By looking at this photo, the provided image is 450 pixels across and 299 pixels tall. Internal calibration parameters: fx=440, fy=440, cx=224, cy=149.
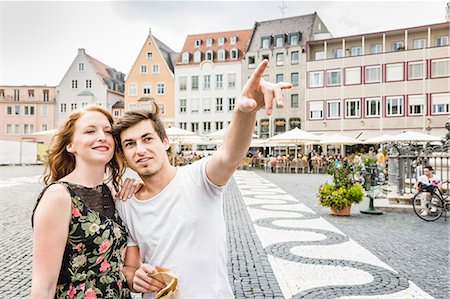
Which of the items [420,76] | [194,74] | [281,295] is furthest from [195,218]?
[194,74]

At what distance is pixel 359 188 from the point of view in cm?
1012

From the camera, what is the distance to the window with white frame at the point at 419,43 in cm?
3844

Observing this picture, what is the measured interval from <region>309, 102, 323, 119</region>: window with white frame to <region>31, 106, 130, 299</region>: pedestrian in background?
4117cm

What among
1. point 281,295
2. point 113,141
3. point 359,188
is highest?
point 113,141

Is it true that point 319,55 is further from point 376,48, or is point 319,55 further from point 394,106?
point 394,106

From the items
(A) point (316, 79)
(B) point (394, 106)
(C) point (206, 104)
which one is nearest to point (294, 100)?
(A) point (316, 79)

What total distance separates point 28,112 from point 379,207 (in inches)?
2231

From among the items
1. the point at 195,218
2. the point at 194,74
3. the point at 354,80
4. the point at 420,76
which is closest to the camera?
the point at 195,218

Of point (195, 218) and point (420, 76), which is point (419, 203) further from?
point (420, 76)

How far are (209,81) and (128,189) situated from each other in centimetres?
5037

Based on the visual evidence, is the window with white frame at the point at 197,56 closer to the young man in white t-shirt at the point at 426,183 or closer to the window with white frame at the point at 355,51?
the window with white frame at the point at 355,51

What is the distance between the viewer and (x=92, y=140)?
200 centimetres

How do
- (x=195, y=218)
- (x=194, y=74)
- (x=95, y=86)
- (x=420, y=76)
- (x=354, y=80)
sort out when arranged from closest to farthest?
1. (x=195, y=218)
2. (x=420, y=76)
3. (x=354, y=80)
4. (x=194, y=74)
5. (x=95, y=86)

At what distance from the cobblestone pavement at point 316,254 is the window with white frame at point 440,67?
100 ft
